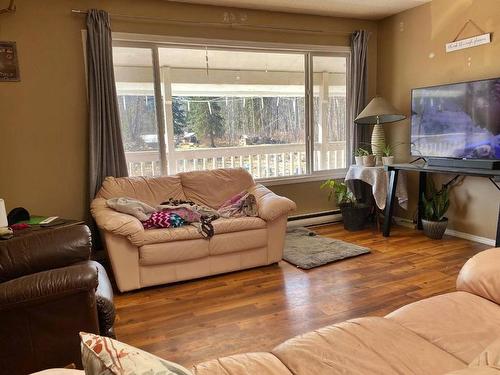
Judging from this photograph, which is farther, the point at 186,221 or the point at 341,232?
the point at 341,232

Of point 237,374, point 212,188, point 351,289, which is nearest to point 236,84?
point 212,188

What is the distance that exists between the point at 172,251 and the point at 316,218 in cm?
231

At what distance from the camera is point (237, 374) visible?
45.5 inches

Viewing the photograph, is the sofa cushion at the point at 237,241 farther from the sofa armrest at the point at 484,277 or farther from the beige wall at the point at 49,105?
the sofa armrest at the point at 484,277

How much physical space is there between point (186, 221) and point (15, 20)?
2293mm

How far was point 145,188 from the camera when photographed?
3502 mm

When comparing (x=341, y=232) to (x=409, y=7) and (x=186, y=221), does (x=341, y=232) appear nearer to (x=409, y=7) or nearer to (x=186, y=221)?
(x=186, y=221)

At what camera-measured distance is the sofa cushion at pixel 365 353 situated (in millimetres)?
1175

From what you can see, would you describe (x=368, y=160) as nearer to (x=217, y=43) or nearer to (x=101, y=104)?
(x=217, y=43)

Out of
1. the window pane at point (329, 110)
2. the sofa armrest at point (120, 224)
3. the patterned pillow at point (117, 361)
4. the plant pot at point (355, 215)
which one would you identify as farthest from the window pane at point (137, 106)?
the patterned pillow at point (117, 361)

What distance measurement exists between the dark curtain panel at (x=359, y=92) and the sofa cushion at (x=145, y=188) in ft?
7.14

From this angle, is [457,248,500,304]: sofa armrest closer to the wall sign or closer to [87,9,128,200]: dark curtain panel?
the wall sign

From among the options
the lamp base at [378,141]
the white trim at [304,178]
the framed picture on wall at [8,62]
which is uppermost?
the framed picture on wall at [8,62]

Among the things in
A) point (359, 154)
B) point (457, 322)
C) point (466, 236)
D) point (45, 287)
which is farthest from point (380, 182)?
point (45, 287)
